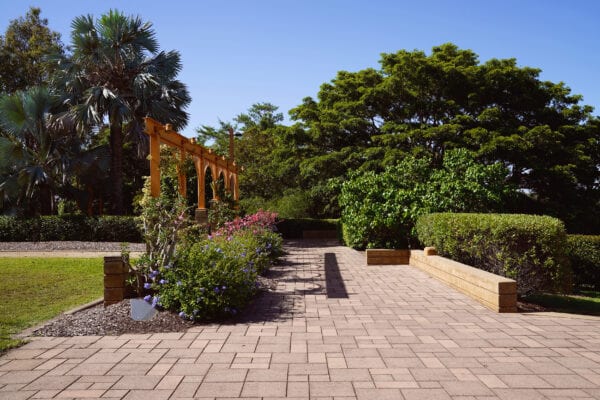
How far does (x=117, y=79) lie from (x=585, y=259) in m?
16.2

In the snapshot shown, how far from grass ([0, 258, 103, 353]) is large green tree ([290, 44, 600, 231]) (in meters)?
10.5

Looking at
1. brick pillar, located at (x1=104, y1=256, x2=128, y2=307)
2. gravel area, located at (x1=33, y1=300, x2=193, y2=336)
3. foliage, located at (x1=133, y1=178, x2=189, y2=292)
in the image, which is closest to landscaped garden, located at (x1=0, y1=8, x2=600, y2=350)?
foliage, located at (x1=133, y1=178, x2=189, y2=292)

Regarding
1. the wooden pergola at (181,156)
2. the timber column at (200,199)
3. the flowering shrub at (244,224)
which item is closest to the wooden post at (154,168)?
the wooden pergola at (181,156)

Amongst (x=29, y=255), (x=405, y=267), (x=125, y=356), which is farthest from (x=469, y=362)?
(x=29, y=255)

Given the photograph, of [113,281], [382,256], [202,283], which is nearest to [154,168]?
[113,281]

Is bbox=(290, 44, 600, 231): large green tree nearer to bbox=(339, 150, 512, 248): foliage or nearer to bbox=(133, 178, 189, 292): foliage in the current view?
bbox=(339, 150, 512, 248): foliage

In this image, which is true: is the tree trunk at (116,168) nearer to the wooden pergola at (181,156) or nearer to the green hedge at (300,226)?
the wooden pergola at (181,156)

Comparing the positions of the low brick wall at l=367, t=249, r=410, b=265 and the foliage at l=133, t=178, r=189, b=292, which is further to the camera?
the low brick wall at l=367, t=249, r=410, b=265

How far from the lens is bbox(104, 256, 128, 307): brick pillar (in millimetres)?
5668

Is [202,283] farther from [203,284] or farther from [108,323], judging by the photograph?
[108,323]

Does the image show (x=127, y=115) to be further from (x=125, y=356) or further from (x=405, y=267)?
(x=125, y=356)

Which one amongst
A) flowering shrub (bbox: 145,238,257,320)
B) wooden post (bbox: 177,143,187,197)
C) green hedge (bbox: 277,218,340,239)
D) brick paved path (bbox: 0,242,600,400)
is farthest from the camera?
green hedge (bbox: 277,218,340,239)

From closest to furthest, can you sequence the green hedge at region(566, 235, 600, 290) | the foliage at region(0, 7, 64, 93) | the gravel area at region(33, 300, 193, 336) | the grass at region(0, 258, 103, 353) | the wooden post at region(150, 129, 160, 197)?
the gravel area at region(33, 300, 193, 336), the grass at region(0, 258, 103, 353), the wooden post at region(150, 129, 160, 197), the green hedge at region(566, 235, 600, 290), the foliage at region(0, 7, 64, 93)

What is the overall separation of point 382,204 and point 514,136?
8.23 metres
